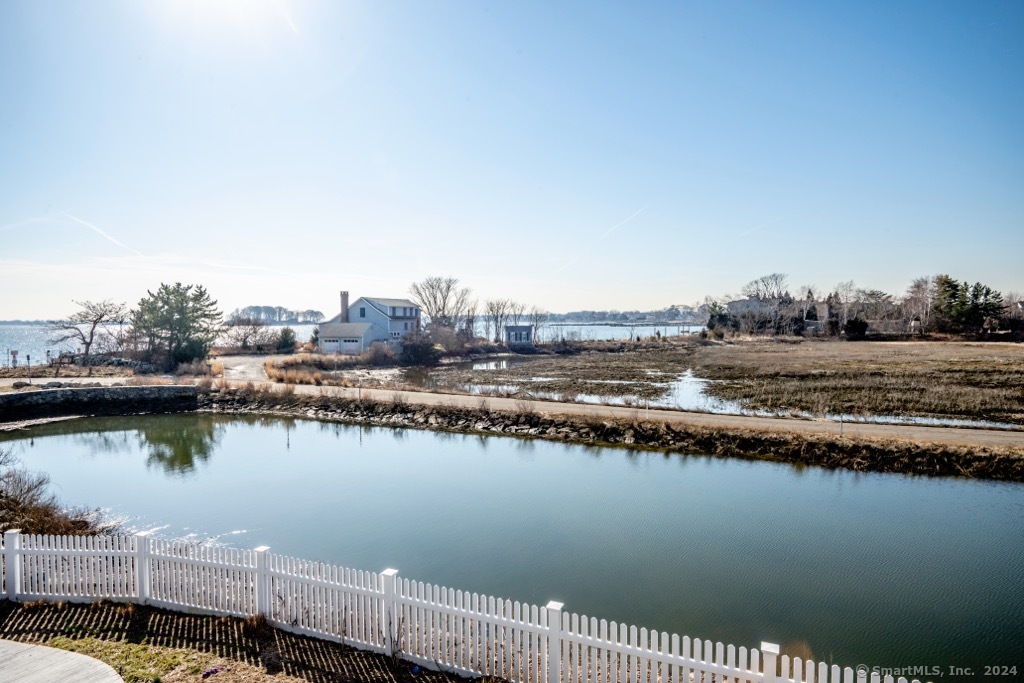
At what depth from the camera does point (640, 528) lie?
12.8m

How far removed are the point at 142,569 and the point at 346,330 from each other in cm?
5102

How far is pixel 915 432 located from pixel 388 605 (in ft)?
67.0

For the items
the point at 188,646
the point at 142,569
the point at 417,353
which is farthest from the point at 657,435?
the point at 417,353

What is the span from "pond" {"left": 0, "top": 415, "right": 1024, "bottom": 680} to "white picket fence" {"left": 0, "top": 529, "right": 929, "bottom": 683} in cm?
225

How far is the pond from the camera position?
881 centimetres

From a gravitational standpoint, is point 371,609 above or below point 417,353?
below

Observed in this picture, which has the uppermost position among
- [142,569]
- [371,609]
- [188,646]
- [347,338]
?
[347,338]

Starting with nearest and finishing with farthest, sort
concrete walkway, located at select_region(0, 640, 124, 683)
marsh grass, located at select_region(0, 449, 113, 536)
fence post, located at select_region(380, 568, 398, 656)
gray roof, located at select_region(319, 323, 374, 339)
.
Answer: concrete walkway, located at select_region(0, 640, 124, 683) < fence post, located at select_region(380, 568, 398, 656) < marsh grass, located at select_region(0, 449, 113, 536) < gray roof, located at select_region(319, 323, 374, 339)

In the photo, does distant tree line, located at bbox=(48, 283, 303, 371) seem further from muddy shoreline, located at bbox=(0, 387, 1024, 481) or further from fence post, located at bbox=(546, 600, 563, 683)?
fence post, located at bbox=(546, 600, 563, 683)

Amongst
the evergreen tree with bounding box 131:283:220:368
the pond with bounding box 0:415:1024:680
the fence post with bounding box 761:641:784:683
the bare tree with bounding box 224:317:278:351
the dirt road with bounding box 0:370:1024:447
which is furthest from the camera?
the bare tree with bounding box 224:317:278:351

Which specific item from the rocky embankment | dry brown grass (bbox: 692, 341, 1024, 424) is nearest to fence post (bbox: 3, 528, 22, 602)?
the rocky embankment

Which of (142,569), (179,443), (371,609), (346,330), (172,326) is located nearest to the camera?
(371,609)

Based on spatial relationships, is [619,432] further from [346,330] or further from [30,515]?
[346,330]

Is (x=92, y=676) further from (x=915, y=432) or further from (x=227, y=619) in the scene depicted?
(x=915, y=432)
